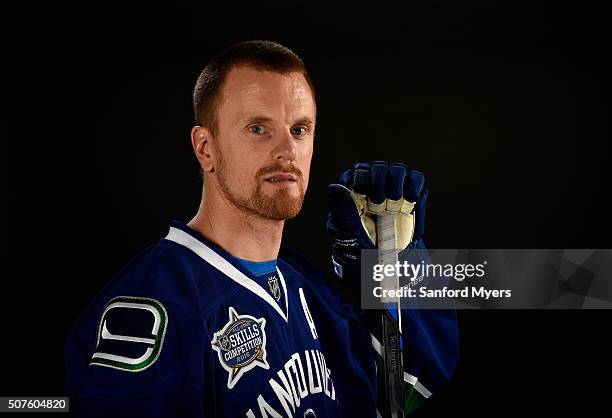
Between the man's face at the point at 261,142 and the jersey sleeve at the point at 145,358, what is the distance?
34 centimetres

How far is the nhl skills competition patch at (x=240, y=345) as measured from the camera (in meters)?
1.91

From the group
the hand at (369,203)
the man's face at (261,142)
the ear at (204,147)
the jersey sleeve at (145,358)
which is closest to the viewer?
the jersey sleeve at (145,358)

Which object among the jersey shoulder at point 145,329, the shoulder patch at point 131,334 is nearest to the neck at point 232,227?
the jersey shoulder at point 145,329

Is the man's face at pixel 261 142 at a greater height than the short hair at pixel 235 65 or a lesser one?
lesser

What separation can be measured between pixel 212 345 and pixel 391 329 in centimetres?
75

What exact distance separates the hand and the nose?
0.36 meters

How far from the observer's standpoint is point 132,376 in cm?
174

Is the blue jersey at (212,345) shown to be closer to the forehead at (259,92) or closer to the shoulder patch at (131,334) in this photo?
the shoulder patch at (131,334)

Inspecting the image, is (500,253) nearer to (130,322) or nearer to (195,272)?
(195,272)

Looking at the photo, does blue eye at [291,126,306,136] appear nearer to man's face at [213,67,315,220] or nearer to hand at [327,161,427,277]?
man's face at [213,67,315,220]

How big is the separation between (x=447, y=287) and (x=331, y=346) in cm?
54

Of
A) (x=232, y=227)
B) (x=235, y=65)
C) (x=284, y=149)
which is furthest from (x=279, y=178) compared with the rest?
(x=235, y=65)

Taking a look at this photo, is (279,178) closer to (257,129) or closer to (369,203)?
(257,129)

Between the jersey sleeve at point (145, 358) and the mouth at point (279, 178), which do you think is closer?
Answer: the jersey sleeve at point (145, 358)
